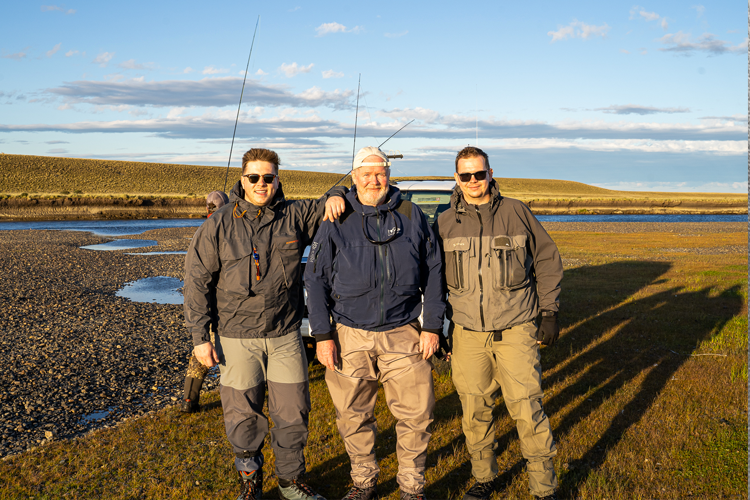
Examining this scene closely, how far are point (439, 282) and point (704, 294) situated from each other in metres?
10.7

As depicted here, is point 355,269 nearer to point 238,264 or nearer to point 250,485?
point 238,264

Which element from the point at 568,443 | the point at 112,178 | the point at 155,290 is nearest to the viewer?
the point at 568,443

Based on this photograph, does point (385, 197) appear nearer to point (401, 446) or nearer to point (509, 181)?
point (401, 446)

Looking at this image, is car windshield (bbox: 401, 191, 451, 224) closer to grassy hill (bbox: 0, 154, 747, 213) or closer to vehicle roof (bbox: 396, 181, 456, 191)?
vehicle roof (bbox: 396, 181, 456, 191)

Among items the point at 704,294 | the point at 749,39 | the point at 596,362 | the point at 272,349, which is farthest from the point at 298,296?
the point at 704,294

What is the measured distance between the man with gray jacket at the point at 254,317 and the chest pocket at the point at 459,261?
87 cm

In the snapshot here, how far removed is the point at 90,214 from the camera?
56.6 m

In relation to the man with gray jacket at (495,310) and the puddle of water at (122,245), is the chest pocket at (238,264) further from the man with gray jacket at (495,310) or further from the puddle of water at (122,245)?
the puddle of water at (122,245)

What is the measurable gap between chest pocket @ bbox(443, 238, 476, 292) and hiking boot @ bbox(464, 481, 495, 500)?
1.43m

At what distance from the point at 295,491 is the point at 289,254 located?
5.37 ft

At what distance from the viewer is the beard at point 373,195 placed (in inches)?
140

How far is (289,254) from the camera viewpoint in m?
3.65

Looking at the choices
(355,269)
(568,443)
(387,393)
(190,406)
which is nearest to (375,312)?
(355,269)

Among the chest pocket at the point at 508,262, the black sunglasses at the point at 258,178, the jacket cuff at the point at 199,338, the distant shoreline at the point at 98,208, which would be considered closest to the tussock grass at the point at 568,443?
the jacket cuff at the point at 199,338
